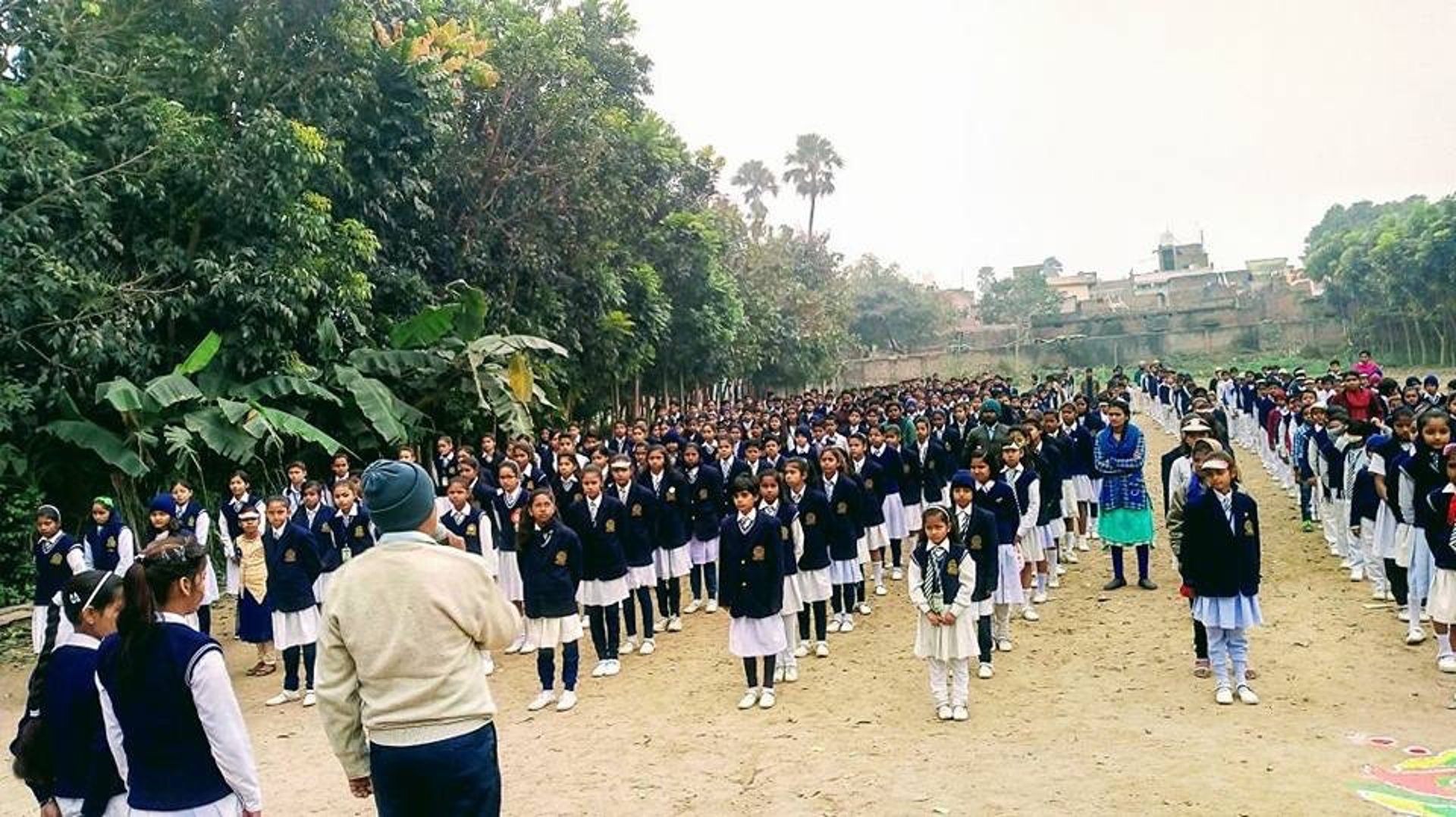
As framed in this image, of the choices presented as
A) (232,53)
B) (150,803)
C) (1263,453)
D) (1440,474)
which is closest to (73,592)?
(150,803)

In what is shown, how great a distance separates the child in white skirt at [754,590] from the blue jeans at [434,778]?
4.19 m

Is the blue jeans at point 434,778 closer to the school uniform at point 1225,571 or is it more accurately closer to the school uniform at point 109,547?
the school uniform at point 1225,571

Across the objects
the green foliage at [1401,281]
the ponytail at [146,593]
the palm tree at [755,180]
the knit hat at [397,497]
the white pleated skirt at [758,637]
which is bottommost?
the white pleated skirt at [758,637]

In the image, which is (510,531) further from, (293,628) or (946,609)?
(946,609)

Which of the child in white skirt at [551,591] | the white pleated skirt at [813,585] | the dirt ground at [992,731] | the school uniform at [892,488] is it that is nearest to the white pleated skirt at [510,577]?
the dirt ground at [992,731]

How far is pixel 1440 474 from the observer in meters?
7.37

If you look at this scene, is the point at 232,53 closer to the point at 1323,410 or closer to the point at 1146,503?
the point at 1146,503

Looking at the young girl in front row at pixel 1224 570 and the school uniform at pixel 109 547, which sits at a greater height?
the school uniform at pixel 109 547

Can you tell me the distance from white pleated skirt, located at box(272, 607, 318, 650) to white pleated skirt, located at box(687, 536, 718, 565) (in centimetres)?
376

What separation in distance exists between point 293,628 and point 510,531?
206cm

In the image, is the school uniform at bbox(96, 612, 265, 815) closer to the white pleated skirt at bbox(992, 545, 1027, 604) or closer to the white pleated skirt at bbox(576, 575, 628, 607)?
the white pleated skirt at bbox(576, 575, 628, 607)

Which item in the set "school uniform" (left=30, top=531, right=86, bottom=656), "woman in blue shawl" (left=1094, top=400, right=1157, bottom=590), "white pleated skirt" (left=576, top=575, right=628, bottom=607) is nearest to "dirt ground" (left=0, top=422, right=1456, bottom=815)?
"white pleated skirt" (left=576, top=575, right=628, bottom=607)

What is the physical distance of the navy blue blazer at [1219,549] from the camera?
266 inches

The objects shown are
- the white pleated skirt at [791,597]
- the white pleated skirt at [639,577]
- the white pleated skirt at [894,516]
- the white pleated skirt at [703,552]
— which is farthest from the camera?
the white pleated skirt at [894,516]
